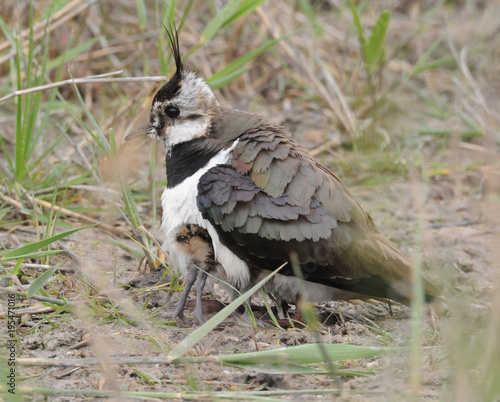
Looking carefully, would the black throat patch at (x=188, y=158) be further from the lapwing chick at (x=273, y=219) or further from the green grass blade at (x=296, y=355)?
the green grass blade at (x=296, y=355)

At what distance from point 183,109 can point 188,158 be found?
0.33 m

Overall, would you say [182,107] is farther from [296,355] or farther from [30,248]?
[296,355]

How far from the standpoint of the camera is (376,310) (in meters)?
3.92

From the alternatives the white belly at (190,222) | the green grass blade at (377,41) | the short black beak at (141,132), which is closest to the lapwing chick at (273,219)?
the white belly at (190,222)

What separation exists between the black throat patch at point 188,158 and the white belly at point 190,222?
42 mm

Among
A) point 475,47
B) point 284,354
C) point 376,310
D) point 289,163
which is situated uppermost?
point 475,47

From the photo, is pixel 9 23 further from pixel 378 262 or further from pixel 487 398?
pixel 487 398

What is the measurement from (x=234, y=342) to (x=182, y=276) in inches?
22.1

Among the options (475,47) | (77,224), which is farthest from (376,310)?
(475,47)

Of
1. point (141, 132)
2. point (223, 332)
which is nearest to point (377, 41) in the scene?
point (141, 132)

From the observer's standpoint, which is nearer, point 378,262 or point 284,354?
point 284,354

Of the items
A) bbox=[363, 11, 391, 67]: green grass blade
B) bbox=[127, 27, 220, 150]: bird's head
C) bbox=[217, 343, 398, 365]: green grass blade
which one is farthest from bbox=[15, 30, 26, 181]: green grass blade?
bbox=[363, 11, 391, 67]: green grass blade

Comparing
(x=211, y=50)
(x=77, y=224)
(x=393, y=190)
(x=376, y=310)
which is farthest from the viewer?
(x=211, y=50)

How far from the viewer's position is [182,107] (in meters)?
3.90
